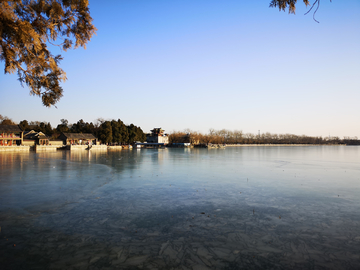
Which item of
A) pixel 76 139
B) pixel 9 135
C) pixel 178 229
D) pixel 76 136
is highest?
pixel 76 136

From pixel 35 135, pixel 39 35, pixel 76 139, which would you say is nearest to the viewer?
pixel 39 35

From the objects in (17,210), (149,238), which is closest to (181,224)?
(149,238)

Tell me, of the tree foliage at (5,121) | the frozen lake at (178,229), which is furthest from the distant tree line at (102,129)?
the frozen lake at (178,229)

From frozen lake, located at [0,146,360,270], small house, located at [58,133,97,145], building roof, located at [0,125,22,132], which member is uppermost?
building roof, located at [0,125,22,132]

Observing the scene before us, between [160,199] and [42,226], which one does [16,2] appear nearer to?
[42,226]

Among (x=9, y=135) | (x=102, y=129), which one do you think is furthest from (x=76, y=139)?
(x=9, y=135)

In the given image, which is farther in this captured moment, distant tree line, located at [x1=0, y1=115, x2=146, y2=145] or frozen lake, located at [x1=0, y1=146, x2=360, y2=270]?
distant tree line, located at [x1=0, y1=115, x2=146, y2=145]

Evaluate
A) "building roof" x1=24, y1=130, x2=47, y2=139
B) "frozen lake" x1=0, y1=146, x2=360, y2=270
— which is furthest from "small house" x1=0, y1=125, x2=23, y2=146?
"frozen lake" x1=0, y1=146, x2=360, y2=270

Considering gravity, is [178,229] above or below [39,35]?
below

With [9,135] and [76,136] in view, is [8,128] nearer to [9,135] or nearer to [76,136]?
[9,135]

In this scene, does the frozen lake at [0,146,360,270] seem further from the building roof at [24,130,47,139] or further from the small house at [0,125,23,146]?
the building roof at [24,130,47,139]

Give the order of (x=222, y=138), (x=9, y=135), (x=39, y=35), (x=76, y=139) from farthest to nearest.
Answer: (x=222, y=138) → (x=76, y=139) → (x=9, y=135) → (x=39, y=35)

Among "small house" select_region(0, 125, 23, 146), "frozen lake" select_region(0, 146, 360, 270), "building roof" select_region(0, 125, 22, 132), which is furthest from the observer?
"building roof" select_region(0, 125, 22, 132)

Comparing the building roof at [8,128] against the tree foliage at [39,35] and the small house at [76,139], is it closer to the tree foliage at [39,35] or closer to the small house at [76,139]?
the small house at [76,139]
